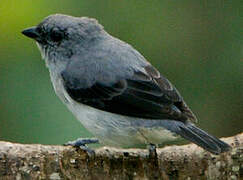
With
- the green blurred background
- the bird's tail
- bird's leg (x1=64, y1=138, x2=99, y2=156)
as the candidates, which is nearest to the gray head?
the green blurred background

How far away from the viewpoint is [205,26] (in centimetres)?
693

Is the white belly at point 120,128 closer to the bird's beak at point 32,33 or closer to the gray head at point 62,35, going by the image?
the gray head at point 62,35

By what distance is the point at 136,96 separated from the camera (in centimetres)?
557

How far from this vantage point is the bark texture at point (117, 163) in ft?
16.2

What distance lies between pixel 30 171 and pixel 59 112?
1.10 m

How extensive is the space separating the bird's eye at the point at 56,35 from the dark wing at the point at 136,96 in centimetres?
39

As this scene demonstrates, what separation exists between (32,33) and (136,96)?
3.45 feet

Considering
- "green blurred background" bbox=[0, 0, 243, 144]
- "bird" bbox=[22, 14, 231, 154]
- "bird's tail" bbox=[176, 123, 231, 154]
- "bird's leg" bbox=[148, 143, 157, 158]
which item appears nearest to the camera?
"bird's tail" bbox=[176, 123, 231, 154]

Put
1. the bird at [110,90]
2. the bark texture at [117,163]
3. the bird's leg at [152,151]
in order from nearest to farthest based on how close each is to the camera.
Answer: the bark texture at [117,163] < the bird's leg at [152,151] < the bird at [110,90]

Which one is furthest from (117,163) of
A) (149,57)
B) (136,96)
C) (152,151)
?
(149,57)

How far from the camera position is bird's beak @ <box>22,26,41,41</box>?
5961mm

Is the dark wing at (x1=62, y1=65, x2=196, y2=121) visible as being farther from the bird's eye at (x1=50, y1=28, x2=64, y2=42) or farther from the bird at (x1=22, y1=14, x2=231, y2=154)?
the bird's eye at (x1=50, y1=28, x2=64, y2=42)

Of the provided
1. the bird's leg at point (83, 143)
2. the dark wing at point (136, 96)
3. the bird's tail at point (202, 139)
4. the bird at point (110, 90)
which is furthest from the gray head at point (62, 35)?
the bird's tail at point (202, 139)

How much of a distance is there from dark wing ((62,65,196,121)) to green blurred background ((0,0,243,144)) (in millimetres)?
322
